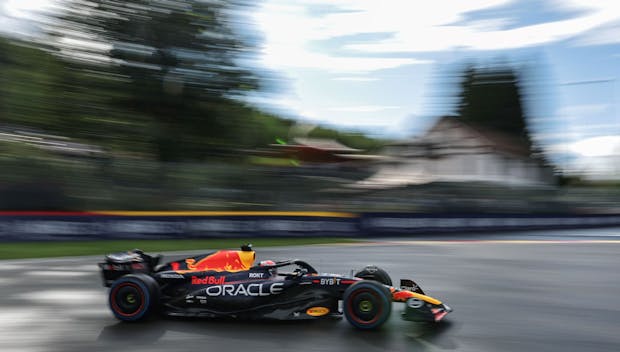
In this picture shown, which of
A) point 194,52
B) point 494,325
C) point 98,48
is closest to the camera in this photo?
point 494,325

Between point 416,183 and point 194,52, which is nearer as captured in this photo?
point 416,183

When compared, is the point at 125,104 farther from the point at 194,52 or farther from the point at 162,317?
the point at 162,317

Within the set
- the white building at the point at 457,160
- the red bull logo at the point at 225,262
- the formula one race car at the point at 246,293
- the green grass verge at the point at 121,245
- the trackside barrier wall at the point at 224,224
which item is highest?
the white building at the point at 457,160

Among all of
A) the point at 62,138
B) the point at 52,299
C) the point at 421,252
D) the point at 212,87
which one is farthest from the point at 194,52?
the point at 52,299

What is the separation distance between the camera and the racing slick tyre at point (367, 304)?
5562 mm

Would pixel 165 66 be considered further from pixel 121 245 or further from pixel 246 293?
pixel 246 293

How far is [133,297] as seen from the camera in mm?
6172

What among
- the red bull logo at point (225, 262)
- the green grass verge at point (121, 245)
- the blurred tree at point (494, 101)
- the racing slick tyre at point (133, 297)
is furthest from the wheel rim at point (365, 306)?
the blurred tree at point (494, 101)

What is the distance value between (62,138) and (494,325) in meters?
19.6

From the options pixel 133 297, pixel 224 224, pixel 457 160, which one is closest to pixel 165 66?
pixel 224 224

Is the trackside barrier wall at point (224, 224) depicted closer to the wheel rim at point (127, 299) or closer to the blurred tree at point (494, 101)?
the wheel rim at point (127, 299)

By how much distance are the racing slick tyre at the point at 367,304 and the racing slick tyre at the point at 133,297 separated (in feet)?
6.73

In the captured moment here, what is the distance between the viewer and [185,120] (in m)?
25.6

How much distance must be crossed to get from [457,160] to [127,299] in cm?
3211
